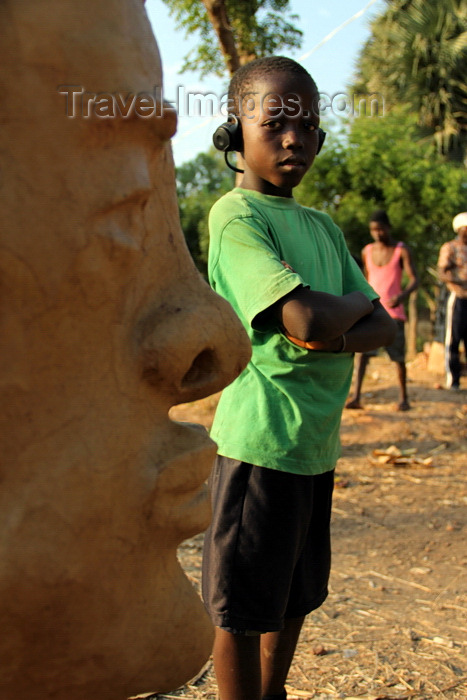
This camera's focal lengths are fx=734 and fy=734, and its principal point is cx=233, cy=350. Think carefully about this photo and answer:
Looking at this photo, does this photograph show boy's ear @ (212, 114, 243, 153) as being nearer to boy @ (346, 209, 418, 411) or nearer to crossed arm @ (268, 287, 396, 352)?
crossed arm @ (268, 287, 396, 352)

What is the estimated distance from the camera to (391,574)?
3.54 m

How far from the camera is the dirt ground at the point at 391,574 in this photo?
253 centimetres

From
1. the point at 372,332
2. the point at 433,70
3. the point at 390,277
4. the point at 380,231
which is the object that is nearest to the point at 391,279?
the point at 390,277

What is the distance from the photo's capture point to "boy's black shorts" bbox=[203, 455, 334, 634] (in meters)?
1.77

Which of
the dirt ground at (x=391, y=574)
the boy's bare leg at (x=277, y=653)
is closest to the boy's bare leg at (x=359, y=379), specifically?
the dirt ground at (x=391, y=574)

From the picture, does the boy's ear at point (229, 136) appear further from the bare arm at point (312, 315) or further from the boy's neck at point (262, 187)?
the bare arm at point (312, 315)

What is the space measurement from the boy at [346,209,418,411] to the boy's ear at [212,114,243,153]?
4868 millimetres

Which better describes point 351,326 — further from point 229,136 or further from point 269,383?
point 229,136

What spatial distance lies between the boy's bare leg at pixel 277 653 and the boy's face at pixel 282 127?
46.4 inches

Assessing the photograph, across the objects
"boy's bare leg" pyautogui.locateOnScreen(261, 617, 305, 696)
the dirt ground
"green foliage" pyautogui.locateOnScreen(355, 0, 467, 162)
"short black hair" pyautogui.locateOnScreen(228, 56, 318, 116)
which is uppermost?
"green foliage" pyautogui.locateOnScreen(355, 0, 467, 162)

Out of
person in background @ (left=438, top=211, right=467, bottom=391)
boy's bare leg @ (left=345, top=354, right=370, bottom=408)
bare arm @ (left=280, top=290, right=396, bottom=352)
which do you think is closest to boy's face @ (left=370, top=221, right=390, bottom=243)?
person in background @ (left=438, top=211, right=467, bottom=391)

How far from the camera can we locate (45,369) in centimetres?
87

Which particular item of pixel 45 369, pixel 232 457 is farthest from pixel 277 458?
pixel 45 369

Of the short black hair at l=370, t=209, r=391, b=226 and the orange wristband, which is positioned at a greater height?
the short black hair at l=370, t=209, r=391, b=226
